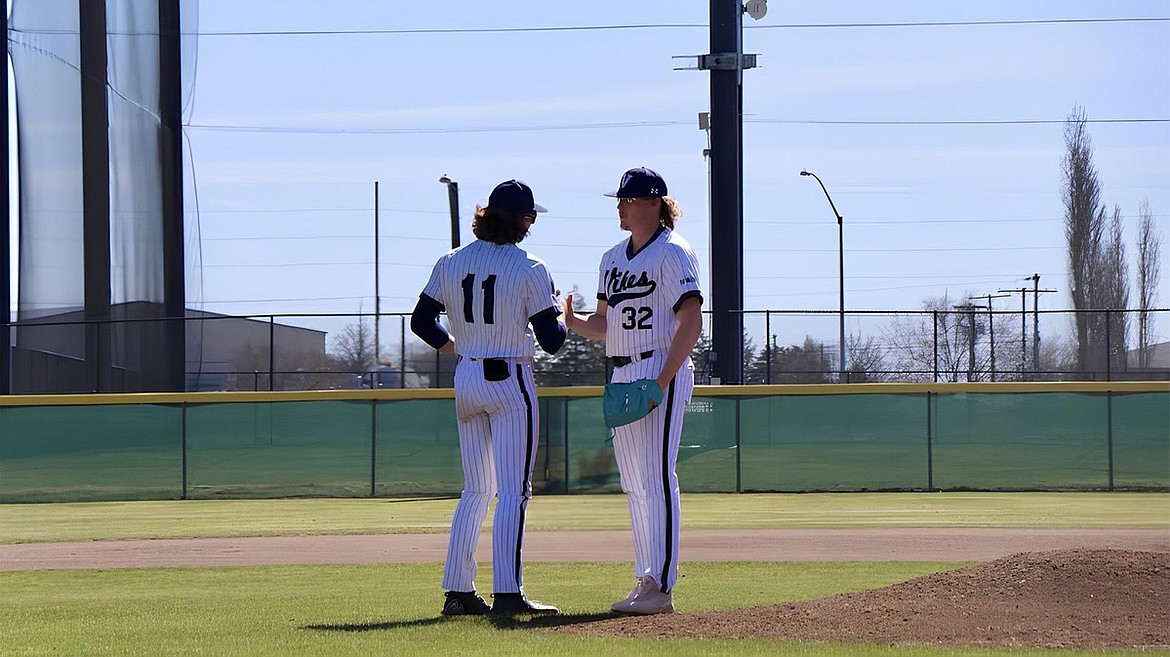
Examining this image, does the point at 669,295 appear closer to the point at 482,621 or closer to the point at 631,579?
the point at 482,621

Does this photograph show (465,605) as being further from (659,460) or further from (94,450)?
(94,450)

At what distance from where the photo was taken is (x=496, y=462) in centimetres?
608

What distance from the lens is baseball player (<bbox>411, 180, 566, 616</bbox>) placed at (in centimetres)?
604

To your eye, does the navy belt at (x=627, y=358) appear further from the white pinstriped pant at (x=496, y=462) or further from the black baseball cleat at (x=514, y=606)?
the black baseball cleat at (x=514, y=606)

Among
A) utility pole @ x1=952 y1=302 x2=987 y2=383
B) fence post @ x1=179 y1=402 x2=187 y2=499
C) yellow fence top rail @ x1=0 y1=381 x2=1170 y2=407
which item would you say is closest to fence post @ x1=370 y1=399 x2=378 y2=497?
Result: yellow fence top rail @ x1=0 y1=381 x2=1170 y2=407

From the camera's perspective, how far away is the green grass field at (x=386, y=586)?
5215 millimetres

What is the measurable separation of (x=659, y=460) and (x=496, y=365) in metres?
0.80

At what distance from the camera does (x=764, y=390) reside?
753 inches

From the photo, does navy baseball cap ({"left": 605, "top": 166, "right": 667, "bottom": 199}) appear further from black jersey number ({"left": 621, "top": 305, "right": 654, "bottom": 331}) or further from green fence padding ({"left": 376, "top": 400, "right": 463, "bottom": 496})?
green fence padding ({"left": 376, "top": 400, "right": 463, "bottom": 496})

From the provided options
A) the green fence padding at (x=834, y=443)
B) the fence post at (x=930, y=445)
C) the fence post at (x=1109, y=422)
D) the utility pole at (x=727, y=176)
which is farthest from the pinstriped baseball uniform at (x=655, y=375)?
the utility pole at (x=727, y=176)

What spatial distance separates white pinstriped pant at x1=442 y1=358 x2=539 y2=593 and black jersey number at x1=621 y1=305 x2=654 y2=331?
1.49ft

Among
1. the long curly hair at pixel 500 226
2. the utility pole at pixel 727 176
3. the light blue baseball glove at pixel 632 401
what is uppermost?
the utility pole at pixel 727 176

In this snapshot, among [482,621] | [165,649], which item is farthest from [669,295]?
[165,649]

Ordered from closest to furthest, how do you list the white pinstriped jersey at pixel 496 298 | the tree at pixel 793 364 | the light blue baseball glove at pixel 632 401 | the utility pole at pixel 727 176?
Result: the light blue baseball glove at pixel 632 401 → the white pinstriped jersey at pixel 496 298 → the utility pole at pixel 727 176 → the tree at pixel 793 364
